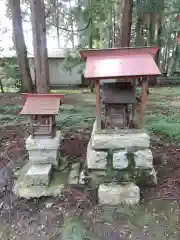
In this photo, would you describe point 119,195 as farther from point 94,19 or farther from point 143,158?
point 94,19

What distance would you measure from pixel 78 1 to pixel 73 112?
6932 millimetres

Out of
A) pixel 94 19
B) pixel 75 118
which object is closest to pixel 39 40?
pixel 75 118

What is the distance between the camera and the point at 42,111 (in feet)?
12.2

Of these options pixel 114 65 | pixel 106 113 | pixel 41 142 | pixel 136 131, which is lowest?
pixel 41 142

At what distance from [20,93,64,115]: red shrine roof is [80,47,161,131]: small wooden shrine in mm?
734

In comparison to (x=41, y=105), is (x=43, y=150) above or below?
below

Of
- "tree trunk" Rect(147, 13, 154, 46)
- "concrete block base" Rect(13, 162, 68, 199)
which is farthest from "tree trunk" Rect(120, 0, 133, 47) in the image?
"tree trunk" Rect(147, 13, 154, 46)

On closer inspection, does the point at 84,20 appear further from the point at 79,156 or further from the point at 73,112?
the point at 79,156

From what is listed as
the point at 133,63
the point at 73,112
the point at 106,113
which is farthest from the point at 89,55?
the point at 73,112

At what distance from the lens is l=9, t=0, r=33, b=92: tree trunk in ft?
31.5

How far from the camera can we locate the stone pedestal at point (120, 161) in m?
3.49

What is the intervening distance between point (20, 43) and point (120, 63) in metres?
8.18

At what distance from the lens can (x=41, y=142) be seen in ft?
12.8

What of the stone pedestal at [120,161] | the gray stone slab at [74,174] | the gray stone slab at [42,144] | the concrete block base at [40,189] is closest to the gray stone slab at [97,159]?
the stone pedestal at [120,161]
